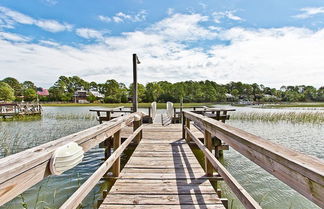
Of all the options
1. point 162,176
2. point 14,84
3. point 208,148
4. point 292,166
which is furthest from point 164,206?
point 14,84

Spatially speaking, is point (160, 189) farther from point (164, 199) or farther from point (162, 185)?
point (164, 199)

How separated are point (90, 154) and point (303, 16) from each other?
12.4 metres

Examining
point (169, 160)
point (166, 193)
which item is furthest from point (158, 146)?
point (166, 193)

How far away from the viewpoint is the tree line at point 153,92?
55.7m

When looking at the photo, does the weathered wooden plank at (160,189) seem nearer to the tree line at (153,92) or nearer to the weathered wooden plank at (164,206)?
the weathered wooden plank at (164,206)

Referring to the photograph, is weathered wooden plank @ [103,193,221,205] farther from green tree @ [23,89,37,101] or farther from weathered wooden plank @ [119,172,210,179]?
green tree @ [23,89,37,101]

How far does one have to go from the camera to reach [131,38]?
11891 mm

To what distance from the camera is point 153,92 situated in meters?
55.5

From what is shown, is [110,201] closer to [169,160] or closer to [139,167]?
[139,167]

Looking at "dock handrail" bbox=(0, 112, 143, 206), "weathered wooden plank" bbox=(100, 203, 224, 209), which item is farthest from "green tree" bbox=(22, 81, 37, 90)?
"dock handrail" bbox=(0, 112, 143, 206)

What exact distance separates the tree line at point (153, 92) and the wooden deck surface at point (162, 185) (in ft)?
144

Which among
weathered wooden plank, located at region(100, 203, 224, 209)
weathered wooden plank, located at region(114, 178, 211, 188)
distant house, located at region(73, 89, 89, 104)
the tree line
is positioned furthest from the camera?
distant house, located at region(73, 89, 89, 104)

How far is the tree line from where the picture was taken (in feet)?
Answer: 183

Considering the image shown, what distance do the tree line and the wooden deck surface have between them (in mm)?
43968
